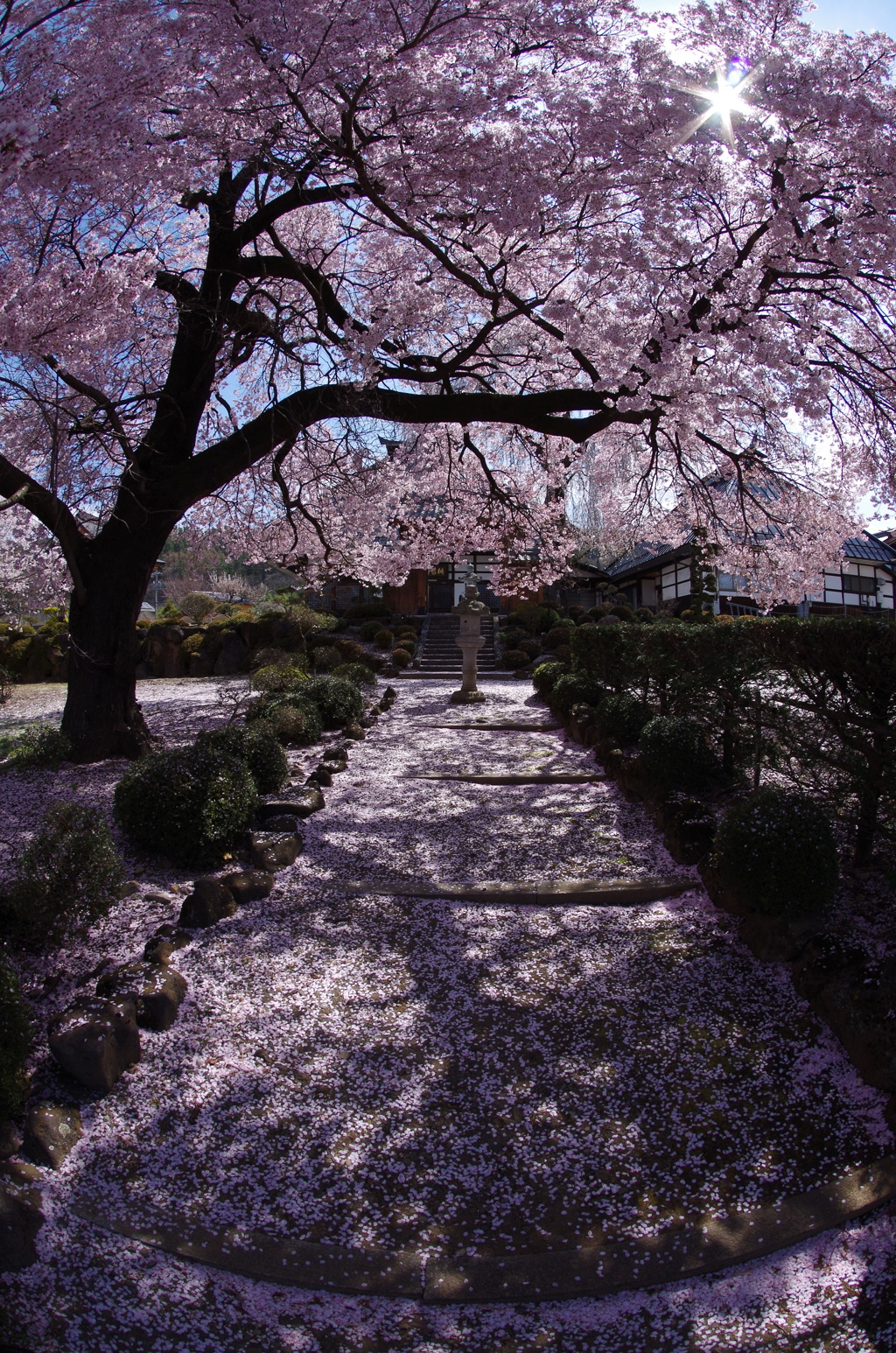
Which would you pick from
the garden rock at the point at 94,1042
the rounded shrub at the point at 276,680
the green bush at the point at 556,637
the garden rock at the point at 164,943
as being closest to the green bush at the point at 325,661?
the rounded shrub at the point at 276,680

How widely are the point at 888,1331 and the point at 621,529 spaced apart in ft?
35.6

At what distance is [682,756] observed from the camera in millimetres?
5707

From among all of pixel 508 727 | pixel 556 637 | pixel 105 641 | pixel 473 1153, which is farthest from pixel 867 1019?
pixel 556 637

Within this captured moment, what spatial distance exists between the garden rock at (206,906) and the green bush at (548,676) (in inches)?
312

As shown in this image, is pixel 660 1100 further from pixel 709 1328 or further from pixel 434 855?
pixel 434 855

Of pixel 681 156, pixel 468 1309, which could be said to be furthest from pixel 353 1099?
pixel 681 156

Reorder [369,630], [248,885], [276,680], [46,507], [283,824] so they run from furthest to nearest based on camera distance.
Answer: [369,630]
[276,680]
[46,507]
[283,824]
[248,885]

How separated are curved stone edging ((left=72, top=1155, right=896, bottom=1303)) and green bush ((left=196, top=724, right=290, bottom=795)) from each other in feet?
12.2

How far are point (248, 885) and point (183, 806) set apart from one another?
0.60 metres

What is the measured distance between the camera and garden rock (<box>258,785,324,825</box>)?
5859 mm

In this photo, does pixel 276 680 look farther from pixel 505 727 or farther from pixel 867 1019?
pixel 867 1019

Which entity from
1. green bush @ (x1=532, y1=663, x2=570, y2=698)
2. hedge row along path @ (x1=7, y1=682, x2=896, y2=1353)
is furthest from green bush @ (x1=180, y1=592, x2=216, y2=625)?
hedge row along path @ (x1=7, y1=682, x2=896, y2=1353)

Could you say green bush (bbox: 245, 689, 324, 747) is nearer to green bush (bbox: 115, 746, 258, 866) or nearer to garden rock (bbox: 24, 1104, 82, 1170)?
green bush (bbox: 115, 746, 258, 866)

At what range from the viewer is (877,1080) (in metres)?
2.78
